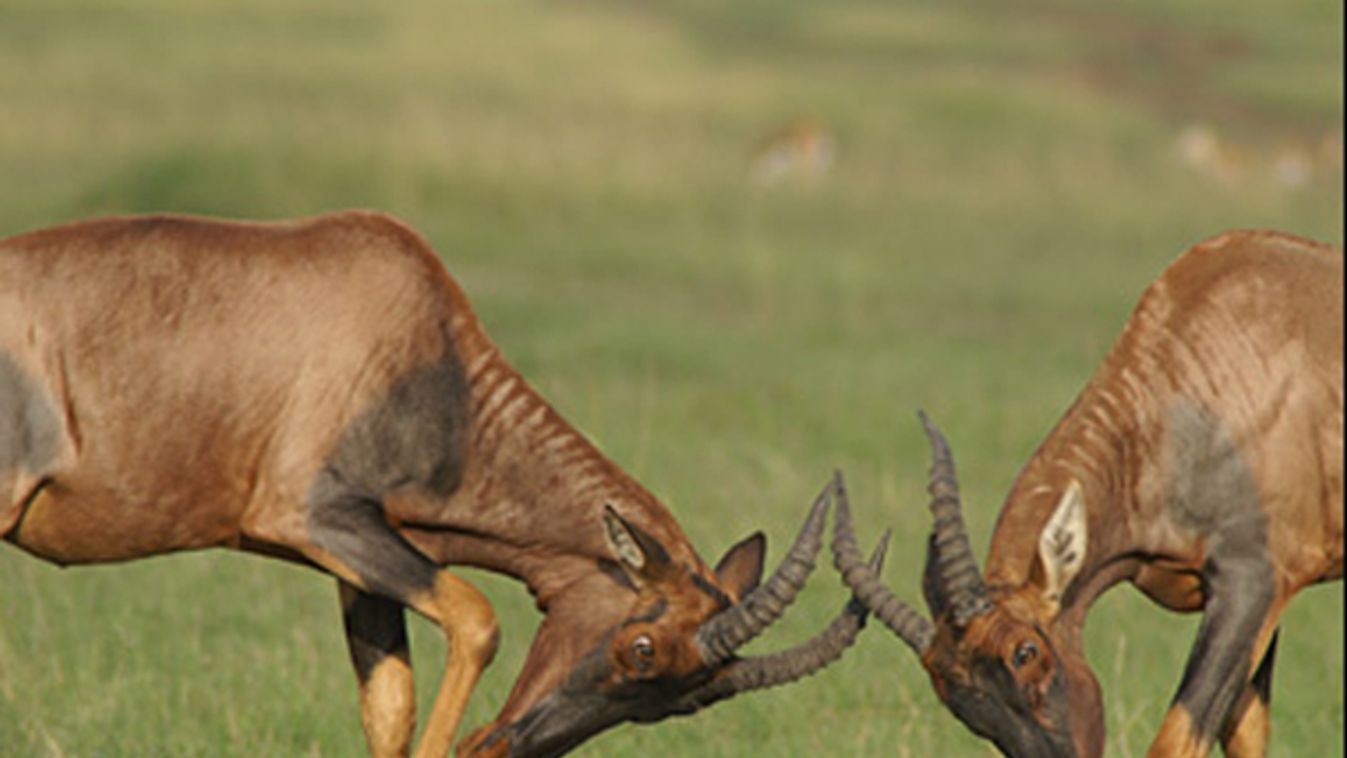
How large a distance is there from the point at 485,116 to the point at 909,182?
14.8ft

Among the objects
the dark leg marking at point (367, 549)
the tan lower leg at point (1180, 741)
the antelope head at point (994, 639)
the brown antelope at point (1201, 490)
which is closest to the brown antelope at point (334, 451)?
the dark leg marking at point (367, 549)

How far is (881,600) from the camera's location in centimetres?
684

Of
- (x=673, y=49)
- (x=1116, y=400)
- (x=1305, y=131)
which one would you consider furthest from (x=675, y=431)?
(x=1305, y=131)

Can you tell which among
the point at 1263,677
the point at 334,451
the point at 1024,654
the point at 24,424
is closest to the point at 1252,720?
the point at 1263,677

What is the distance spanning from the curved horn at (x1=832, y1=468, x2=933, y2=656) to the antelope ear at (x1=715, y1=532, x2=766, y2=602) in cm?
30

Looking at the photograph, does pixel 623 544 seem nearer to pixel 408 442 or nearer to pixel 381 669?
pixel 408 442

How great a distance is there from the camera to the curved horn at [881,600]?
6.84 meters

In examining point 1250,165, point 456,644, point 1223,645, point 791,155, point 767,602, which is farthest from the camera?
point 1250,165

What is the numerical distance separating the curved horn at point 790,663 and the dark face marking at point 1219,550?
50.2 inches

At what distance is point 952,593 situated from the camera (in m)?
6.82

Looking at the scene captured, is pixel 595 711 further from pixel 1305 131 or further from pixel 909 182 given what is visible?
pixel 1305 131

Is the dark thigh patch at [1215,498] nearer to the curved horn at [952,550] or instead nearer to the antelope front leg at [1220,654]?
the antelope front leg at [1220,654]

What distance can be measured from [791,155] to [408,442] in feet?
60.6

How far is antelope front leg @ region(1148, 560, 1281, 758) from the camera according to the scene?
753cm
